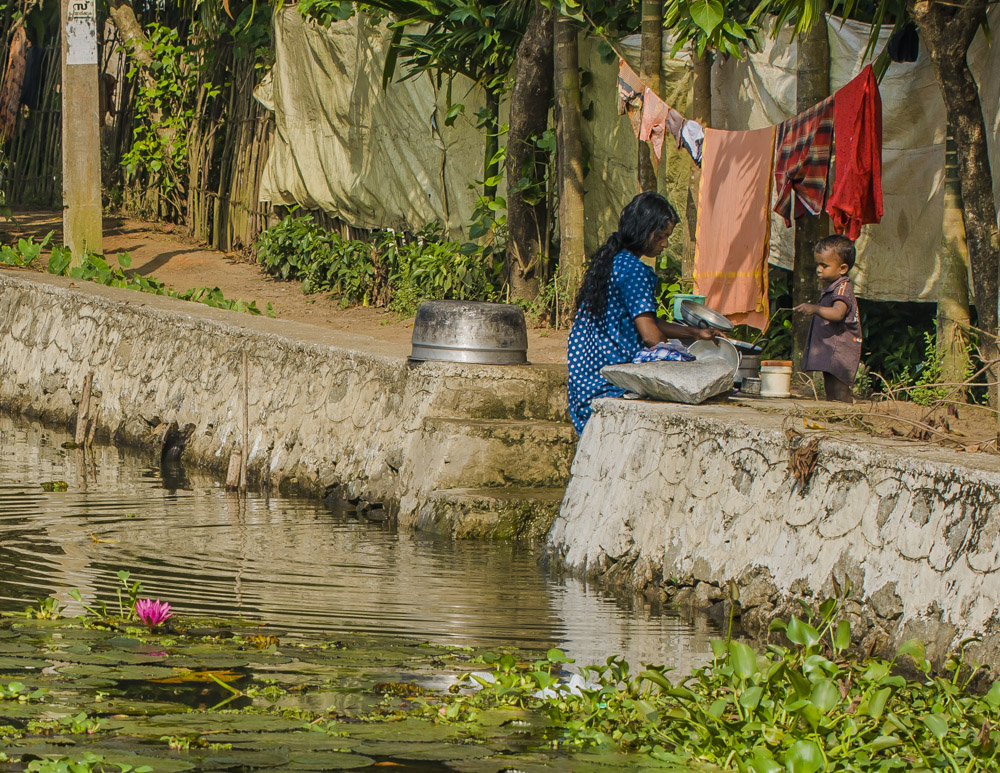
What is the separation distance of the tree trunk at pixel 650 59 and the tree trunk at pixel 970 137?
7.10 feet

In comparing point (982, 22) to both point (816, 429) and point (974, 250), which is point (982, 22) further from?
point (816, 429)

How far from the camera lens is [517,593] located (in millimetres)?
5629

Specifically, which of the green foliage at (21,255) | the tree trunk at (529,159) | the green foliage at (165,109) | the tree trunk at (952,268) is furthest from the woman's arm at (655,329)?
the green foliage at (165,109)

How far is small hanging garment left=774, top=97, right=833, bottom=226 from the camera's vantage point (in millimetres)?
7750

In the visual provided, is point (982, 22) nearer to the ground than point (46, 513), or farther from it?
farther from it

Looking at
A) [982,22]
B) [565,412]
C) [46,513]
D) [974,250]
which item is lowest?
[46,513]

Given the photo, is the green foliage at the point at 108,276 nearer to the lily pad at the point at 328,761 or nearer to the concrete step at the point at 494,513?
the concrete step at the point at 494,513

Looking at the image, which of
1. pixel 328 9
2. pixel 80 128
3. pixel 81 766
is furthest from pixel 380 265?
pixel 81 766

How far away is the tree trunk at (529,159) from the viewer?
1054 centimetres

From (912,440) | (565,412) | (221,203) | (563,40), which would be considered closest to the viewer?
(912,440)

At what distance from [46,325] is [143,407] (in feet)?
5.52

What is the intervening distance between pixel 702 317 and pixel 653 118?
288cm

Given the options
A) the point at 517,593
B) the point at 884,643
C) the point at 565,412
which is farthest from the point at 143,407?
the point at 884,643

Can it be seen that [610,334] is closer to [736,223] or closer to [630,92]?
[736,223]
